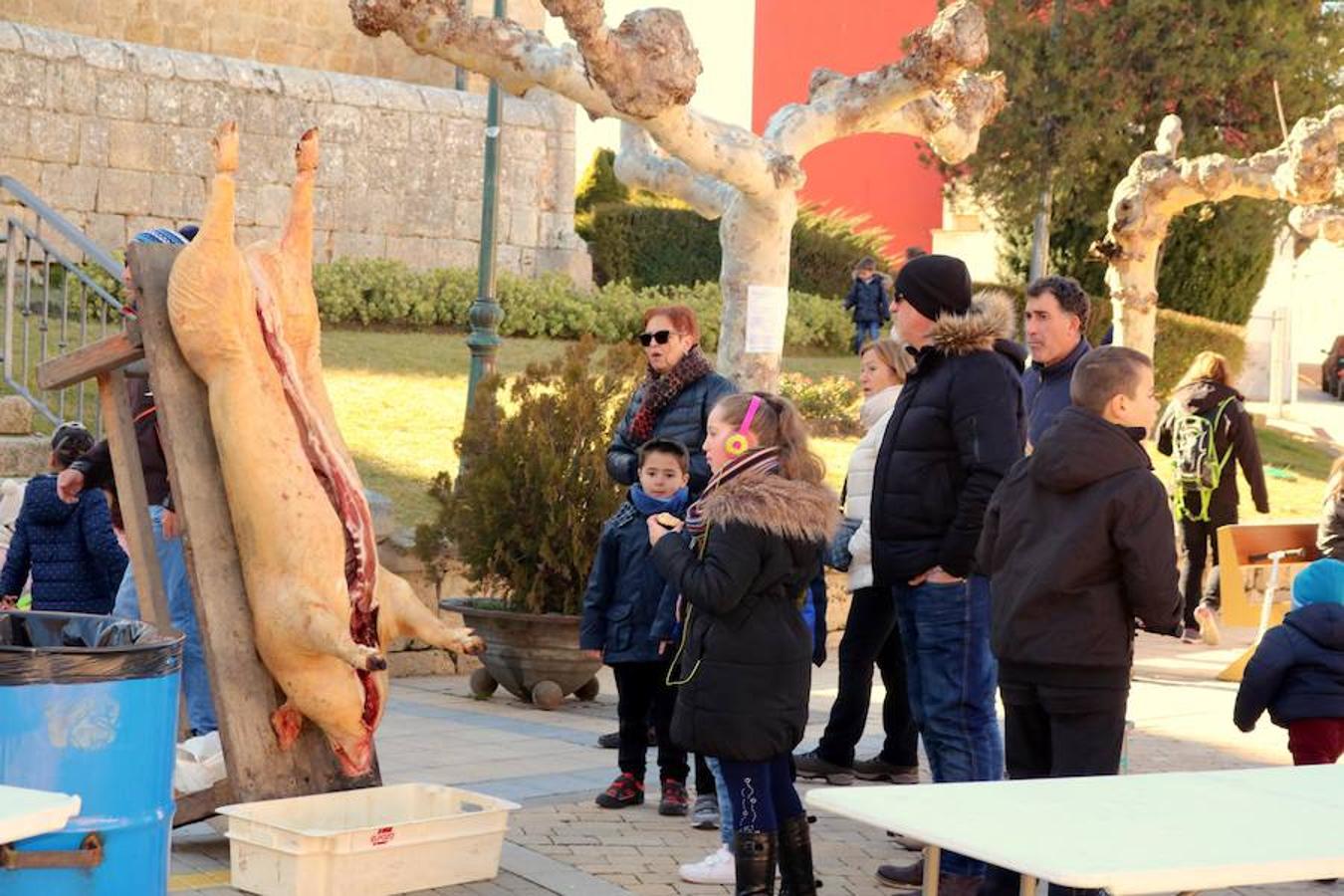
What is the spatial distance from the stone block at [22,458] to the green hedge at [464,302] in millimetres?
7507

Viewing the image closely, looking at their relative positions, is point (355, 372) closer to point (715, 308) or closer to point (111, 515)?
point (715, 308)

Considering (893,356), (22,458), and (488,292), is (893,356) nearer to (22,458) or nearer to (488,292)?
(488,292)

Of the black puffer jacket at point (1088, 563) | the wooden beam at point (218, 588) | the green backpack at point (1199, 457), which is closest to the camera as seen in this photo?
the black puffer jacket at point (1088, 563)

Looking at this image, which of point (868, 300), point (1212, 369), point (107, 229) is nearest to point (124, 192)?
point (107, 229)

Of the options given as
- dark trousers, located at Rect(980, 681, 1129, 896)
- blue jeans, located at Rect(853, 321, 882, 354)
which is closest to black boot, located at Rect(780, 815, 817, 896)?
dark trousers, located at Rect(980, 681, 1129, 896)

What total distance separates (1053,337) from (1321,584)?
1720mm

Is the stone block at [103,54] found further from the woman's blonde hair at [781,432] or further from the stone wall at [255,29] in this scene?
the woman's blonde hair at [781,432]

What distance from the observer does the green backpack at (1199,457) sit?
12086 mm

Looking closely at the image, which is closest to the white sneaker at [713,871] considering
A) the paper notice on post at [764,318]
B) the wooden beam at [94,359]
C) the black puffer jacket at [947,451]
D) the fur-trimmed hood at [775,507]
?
the black puffer jacket at [947,451]

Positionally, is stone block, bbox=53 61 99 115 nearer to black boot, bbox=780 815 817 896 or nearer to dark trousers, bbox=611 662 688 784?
dark trousers, bbox=611 662 688 784

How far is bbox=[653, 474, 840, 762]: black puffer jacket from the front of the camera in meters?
5.44

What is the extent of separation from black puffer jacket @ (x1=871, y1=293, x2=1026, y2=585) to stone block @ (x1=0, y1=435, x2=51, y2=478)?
6.59 metres

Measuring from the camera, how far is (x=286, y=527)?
5.70 metres

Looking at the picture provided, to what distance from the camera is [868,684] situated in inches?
293
